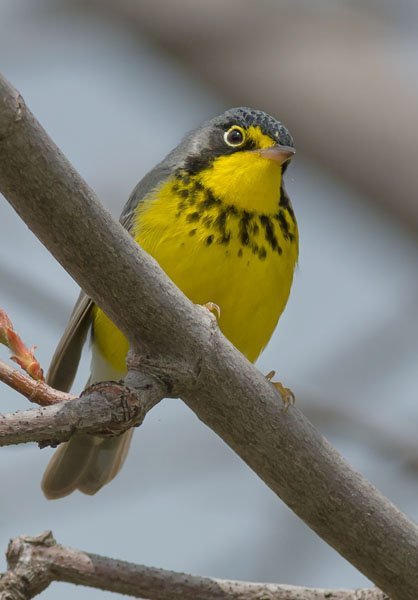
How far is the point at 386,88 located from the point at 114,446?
2.64m

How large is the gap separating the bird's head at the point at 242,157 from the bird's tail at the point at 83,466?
4.86ft

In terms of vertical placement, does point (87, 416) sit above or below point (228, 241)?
below

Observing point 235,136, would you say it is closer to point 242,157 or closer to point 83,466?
point 242,157

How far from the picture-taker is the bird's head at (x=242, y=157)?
18.5ft

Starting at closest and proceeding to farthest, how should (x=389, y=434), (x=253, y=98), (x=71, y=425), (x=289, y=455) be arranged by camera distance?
(x=71, y=425) → (x=289, y=455) → (x=389, y=434) → (x=253, y=98)

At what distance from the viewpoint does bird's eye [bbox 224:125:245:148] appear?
6020 millimetres

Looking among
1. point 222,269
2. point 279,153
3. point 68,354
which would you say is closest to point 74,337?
point 68,354

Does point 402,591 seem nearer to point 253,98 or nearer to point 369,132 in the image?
point 369,132

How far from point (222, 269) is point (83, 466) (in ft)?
5.20

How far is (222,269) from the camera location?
5.32 meters

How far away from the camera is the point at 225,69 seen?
6.82m

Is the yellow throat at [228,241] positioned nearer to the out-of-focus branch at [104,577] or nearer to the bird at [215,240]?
the bird at [215,240]

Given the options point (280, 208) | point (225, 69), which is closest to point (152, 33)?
point (225, 69)

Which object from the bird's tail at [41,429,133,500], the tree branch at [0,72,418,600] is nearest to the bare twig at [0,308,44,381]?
the tree branch at [0,72,418,600]
